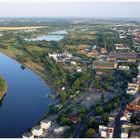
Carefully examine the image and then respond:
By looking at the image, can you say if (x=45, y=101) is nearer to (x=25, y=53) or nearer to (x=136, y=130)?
(x=136, y=130)

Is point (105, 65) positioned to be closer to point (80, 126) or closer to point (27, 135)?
point (80, 126)

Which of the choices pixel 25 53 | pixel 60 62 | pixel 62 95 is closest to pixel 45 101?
pixel 62 95

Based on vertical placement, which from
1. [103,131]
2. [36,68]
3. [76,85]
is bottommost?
[36,68]

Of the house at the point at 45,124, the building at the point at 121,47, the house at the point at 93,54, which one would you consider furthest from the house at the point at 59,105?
the building at the point at 121,47

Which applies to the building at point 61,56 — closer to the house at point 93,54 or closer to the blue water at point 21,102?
the house at point 93,54

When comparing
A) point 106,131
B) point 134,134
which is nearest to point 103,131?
point 106,131

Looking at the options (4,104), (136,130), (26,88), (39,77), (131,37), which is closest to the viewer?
(136,130)

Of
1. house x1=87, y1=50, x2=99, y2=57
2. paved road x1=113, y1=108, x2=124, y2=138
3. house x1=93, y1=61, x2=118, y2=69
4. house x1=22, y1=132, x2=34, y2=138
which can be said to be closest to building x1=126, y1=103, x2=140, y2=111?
paved road x1=113, y1=108, x2=124, y2=138

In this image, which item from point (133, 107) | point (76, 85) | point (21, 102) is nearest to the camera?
point (133, 107)

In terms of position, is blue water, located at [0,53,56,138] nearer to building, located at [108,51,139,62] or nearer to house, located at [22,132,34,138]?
house, located at [22,132,34,138]
